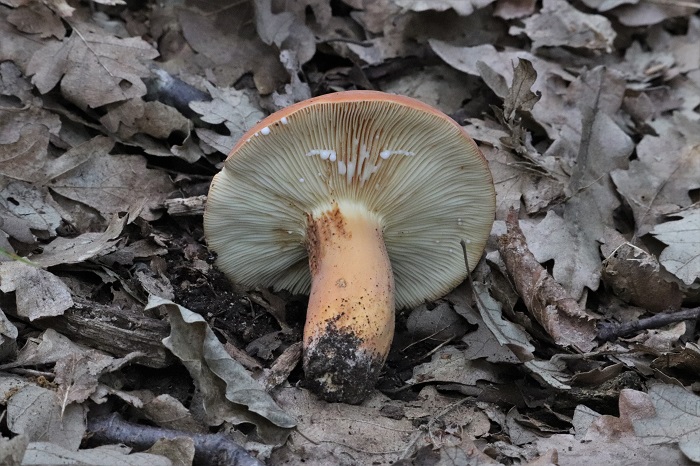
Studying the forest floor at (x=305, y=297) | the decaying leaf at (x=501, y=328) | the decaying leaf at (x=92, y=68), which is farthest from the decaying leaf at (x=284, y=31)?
the decaying leaf at (x=501, y=328)

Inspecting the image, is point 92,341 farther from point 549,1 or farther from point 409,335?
point 549,1

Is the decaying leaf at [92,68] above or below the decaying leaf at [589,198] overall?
above

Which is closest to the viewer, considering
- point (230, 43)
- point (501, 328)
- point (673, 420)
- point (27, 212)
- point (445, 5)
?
point (673, 420)

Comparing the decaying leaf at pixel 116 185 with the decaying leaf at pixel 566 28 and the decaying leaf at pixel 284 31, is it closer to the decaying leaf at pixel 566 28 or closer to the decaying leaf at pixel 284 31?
the decaying leaf at pixel 284 31

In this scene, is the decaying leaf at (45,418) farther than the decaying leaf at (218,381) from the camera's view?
No

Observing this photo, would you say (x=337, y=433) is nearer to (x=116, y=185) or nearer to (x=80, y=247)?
(x=80, y=247)

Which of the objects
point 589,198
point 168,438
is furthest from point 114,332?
point 589,198
